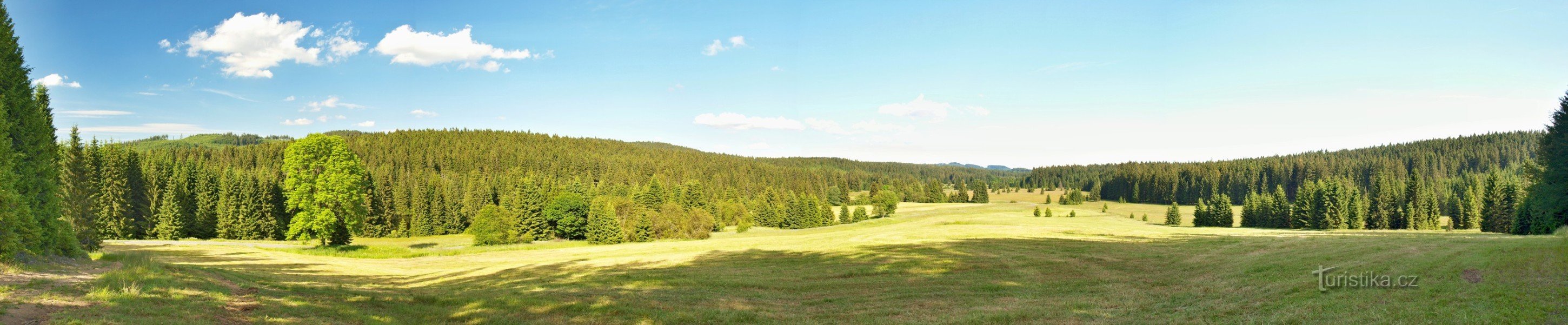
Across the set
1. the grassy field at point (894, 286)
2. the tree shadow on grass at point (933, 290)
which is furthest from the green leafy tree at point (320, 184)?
the tree shadow on grass at point (933, 290)

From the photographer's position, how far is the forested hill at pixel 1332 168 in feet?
502

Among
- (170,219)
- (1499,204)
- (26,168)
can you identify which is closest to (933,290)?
(26,168)

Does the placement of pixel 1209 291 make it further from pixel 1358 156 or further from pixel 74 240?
pixel 1358 156

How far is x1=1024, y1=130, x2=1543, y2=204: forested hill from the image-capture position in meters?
153

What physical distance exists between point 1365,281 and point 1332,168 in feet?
619

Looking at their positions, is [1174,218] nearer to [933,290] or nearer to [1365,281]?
[1365,281]

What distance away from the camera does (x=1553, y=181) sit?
40.8 meters

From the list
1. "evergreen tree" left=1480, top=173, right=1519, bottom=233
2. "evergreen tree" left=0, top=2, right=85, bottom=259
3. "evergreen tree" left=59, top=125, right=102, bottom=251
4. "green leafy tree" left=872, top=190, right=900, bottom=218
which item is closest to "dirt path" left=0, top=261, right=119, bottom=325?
"evergreen tree" left=0, top=2, right=85, bottom=259

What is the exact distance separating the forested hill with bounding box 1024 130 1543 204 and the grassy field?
15007cm

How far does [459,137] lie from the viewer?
570 feet

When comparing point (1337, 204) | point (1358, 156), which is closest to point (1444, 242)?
point (1337, 204)

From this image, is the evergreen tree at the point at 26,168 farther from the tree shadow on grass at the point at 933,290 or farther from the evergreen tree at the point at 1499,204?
the evergreen tree at the point at 1499,204

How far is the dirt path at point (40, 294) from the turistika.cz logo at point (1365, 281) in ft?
88.7

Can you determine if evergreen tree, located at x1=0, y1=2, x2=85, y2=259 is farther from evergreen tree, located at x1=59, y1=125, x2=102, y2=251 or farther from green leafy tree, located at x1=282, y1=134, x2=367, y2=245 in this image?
evergreen tree, located at x1=59, y1=125, x2=102, y2=251
